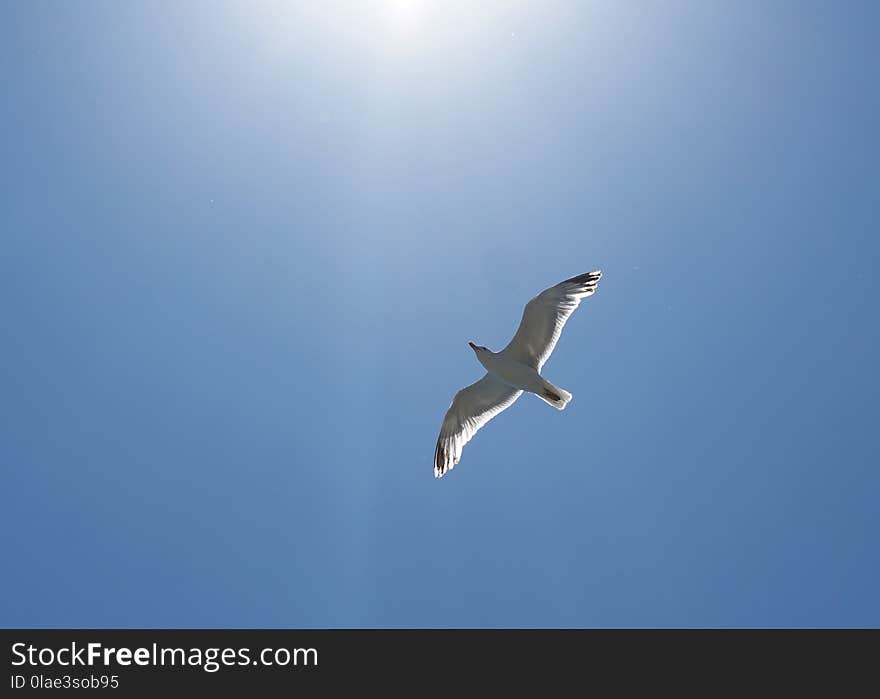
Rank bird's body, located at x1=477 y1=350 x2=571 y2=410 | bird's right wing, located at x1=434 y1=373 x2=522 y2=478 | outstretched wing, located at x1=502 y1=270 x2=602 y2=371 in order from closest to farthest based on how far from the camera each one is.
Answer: outstretched wing, located at x1=502 y1=270 x2=602 y2=371 → bird's body, located at x1=477 y1=350 x2=571 y2=410 → bird's right wing, located at x1=434 y1=373 x2=522 y2=478

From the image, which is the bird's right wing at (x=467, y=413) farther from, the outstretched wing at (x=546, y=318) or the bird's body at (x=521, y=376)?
the outstretched wing at (x=546, y=318)

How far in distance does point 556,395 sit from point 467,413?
210 cm

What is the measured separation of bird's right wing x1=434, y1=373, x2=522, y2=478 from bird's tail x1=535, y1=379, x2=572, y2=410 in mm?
1085

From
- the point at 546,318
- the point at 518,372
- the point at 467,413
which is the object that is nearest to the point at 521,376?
the point at 518,372

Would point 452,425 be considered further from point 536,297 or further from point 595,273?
point 595,273

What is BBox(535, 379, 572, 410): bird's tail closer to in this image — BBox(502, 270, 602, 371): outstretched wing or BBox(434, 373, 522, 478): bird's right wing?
BBox(502, 270, 602, 371): outstretched wing

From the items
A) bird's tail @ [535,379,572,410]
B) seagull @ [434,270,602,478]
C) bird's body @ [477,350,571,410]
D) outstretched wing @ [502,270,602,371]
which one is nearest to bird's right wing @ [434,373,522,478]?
seagull @ [434,270,602,478]

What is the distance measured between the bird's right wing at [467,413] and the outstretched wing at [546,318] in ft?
2.83

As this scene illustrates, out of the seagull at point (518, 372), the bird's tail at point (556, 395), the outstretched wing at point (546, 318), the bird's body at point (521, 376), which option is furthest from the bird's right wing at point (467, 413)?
the bird's tail at point (556, 395)

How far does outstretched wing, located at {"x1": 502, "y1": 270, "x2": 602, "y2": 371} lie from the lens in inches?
493
